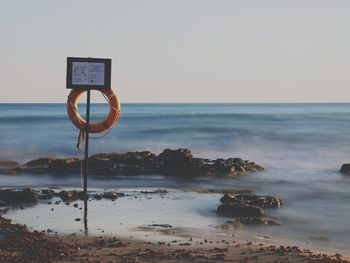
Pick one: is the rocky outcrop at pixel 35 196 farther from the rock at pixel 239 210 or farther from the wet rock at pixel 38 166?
the wet rock at pixel 38 166

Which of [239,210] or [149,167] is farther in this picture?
[149,167]

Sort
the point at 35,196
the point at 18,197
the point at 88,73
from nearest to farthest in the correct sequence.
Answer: the point at 88,73 < the point at 18,197 < the point at 35,196

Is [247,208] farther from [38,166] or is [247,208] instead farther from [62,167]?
[38,166]

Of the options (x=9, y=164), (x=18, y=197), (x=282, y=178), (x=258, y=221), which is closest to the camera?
(x=258, y=221)

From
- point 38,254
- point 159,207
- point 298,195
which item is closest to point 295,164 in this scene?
point 298,195

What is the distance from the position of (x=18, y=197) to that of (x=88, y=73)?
3.98 metres

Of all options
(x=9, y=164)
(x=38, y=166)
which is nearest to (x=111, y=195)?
(x=38, y=166)

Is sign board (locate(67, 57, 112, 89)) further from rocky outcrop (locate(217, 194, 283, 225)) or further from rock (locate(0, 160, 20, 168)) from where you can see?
rock (locate(0, 160, 20, 168))

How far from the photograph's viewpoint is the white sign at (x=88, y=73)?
15469 millimetres

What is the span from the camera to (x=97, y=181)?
872 inches

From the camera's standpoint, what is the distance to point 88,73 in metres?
15.5

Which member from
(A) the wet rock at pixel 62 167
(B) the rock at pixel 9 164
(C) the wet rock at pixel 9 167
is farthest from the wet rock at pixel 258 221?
(B) the rock at pixel 9 164

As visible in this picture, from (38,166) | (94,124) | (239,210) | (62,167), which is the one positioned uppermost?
(94,124)

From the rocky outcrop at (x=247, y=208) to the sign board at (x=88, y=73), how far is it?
14.2 ft
